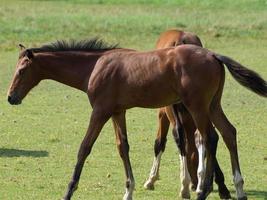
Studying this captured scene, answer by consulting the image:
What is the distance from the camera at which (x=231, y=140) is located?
10883 millimetres

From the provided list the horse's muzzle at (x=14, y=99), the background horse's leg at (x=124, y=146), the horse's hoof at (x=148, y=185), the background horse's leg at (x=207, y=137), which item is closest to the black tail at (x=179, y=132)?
the horse's hoof at (x=148, y=185)

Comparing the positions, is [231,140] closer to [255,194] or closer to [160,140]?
[255,194]

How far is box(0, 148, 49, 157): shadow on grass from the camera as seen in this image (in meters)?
14.2

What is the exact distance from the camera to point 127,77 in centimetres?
1096

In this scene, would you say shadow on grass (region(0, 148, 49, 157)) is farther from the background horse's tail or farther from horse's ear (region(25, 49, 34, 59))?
the background horse's tail

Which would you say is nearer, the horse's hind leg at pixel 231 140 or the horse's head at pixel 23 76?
the horse's hind leg at pixel 231 140

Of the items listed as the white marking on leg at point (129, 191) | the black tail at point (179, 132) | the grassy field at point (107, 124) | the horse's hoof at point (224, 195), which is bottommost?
the grassy field at point (107, 124)

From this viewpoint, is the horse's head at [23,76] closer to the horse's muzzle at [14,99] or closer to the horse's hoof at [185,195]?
the horse's muzzle at [14,99]

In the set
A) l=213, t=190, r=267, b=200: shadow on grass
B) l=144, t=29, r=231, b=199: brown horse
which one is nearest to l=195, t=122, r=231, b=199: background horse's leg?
l=144, t=29, r=231, b=199: brown horse

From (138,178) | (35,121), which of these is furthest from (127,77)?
(35,121)

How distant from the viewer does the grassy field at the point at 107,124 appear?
40.4 feet

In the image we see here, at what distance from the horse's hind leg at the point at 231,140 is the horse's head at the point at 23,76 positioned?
2257mm

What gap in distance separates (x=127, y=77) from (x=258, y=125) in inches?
270

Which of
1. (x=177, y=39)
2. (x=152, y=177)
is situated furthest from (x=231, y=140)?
(x=177, y=39)
